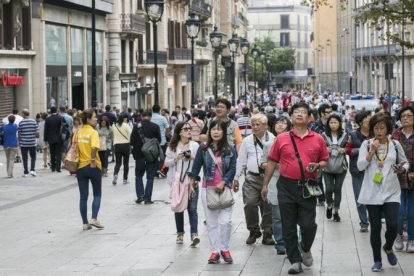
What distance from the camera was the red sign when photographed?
3597cm

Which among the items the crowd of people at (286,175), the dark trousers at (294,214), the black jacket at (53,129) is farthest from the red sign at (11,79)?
the dark trousers at (294,214)

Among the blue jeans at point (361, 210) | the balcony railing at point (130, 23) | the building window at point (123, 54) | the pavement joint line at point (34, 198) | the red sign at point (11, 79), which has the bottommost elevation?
the pavement joint line at point (34, 198)

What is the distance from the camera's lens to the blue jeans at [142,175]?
18.5 m

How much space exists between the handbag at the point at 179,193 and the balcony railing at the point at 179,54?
5001cm

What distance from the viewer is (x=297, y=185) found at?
35.7 feet

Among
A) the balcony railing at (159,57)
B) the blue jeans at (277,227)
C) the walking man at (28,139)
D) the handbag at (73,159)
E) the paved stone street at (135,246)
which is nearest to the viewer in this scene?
the paved stone street at (135,246)

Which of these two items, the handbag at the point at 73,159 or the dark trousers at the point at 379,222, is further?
the handbag at the point at 73,159

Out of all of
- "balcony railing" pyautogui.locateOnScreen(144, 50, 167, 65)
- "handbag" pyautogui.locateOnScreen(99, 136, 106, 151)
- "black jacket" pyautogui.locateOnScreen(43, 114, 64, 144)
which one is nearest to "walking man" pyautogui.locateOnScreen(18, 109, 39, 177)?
"black jacket" pyautogui.locateOnScreen(43, 114, 64, 144)

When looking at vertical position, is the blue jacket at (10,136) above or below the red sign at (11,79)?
below

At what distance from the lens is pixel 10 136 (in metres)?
24.9

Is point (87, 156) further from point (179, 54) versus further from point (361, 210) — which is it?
point (179, 54)

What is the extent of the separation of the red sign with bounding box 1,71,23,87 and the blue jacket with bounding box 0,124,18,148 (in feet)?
37.1

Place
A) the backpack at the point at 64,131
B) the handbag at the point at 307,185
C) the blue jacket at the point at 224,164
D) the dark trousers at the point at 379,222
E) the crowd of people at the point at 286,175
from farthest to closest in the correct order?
the backpack at the point at 64,131, the blue jacket at the point at 224,164, the dark trousers at the point at 379,222, the crowd of people at the point at 286,175, the handbag at the point at 307,185

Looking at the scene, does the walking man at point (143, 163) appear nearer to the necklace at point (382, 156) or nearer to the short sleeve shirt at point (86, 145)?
the short sleeve shirt at point (86, 145)
